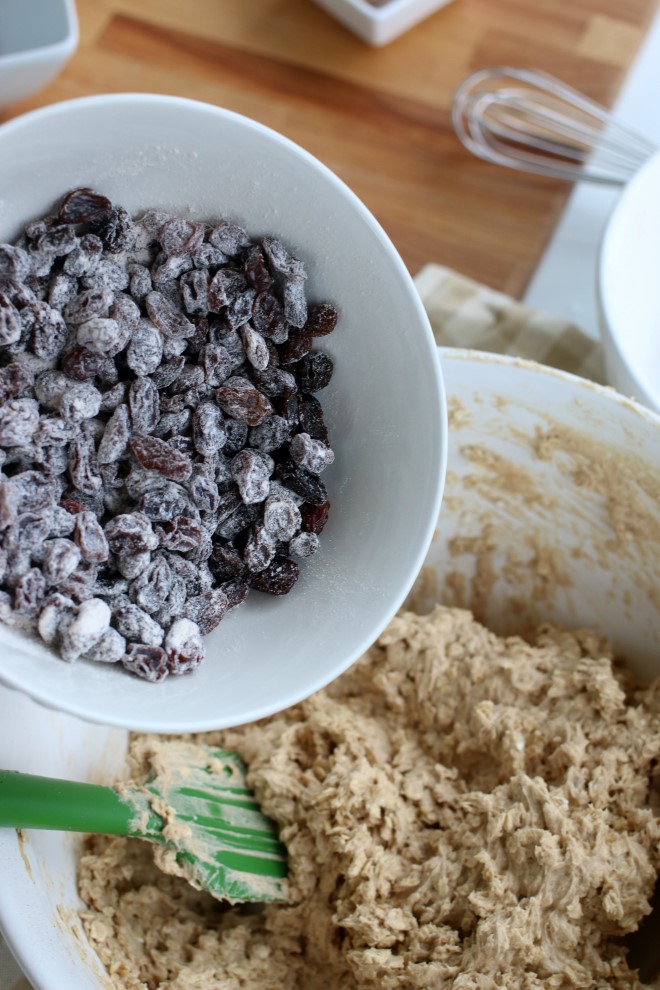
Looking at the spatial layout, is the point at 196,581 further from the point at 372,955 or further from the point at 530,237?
the point at 530,237

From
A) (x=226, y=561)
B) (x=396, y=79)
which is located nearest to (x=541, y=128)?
(x=396, y=79)

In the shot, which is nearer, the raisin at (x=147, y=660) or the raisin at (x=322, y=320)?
the raisin at (x=147, y=660)

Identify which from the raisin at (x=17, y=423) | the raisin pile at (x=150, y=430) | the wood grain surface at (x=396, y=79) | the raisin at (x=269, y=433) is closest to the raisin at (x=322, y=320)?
the raisin pile at (x=150, y=430)

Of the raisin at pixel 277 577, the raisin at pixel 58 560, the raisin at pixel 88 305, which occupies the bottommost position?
the raisin at pixel 277 577

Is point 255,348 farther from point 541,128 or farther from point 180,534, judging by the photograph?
point 541,128

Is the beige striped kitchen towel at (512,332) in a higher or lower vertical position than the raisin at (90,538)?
lower

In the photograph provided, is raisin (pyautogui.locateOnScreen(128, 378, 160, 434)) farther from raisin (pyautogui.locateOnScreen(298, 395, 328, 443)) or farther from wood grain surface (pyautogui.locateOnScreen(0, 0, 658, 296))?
wood grain surface (pyautogui.locateOnScreen(0, 0, 658, 296))

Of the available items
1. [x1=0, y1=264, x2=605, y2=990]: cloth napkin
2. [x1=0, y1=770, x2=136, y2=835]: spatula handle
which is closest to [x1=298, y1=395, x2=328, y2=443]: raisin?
[x1=0, y1=770, x2=136, y2=835]: spatula handle

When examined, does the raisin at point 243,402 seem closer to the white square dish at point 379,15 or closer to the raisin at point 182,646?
the raisin at point 182,646
